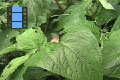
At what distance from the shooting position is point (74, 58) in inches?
36.0

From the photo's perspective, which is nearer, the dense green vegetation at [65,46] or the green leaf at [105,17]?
the dense green vegetation at [65,46]

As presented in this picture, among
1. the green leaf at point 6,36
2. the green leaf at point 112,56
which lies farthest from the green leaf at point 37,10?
the green leaf at point 112,56

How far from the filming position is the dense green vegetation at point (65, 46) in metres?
0.89

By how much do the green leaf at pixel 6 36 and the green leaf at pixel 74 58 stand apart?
0.39 m

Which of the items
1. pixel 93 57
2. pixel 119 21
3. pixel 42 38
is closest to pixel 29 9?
pixel 42 38

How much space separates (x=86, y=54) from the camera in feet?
3.01

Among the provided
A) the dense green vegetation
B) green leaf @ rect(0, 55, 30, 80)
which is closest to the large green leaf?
the dense green vegetation

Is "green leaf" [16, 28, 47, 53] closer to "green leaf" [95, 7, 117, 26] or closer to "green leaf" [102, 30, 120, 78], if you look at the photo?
"green leaf" [102, 30, 120, 78]

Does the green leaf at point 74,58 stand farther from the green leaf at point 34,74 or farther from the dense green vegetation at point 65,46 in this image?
the green leaf at point 34,74

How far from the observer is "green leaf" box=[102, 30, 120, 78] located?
0.94 meters

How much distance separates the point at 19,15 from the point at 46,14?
19 cm

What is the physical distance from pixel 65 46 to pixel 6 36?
20.6 inches

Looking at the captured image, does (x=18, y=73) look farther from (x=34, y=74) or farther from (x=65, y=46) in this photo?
(x=65, y=46)
